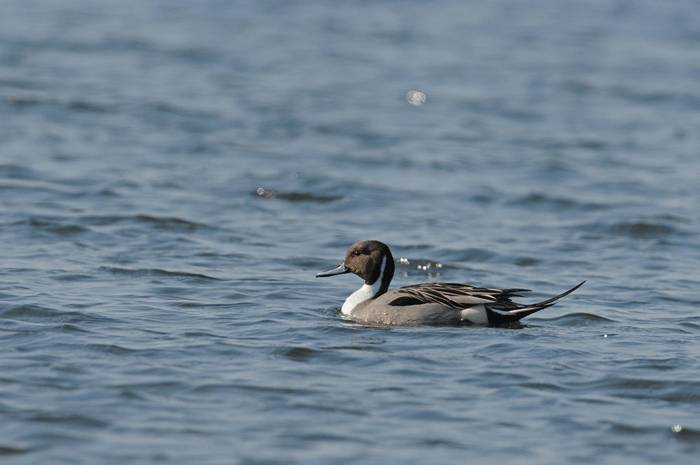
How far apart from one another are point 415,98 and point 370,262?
1223 centimetres

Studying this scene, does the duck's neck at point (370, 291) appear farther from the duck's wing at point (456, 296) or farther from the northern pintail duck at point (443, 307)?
the duck's wing at point (456, 296)

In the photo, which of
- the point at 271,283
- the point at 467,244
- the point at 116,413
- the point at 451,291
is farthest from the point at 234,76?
the point at 116,413

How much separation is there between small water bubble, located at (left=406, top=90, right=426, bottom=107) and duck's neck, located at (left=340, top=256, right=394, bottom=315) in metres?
11.7

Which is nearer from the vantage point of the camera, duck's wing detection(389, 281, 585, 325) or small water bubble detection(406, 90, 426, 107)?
duck's wing detection(389, 281, 585, 325)

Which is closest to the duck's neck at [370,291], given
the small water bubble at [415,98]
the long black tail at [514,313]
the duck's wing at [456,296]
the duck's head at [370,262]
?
the duck's head at [370,262]

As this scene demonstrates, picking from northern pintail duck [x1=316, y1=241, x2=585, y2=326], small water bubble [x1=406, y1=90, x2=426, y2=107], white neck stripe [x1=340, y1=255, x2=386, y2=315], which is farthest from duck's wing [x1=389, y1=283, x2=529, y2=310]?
small water bubble [x1=406, y1=90, x2=426, y2=107]

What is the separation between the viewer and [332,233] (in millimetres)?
12344

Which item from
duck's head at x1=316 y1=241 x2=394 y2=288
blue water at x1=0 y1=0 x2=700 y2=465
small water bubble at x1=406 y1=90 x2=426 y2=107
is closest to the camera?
blue water at x1=0 y1=0 x2=700 y2=465

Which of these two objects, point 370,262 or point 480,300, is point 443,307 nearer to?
point 480,300

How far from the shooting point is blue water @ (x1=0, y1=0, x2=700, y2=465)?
6059mm

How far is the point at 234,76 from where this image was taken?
22.1 m

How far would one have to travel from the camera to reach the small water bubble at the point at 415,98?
68.3 feet

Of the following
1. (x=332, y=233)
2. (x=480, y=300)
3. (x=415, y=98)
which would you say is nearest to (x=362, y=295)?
(x=480, y=300)

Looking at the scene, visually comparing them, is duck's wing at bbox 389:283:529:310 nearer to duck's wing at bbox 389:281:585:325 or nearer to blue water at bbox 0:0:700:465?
duck's wing at bbox 389:281:585:325
